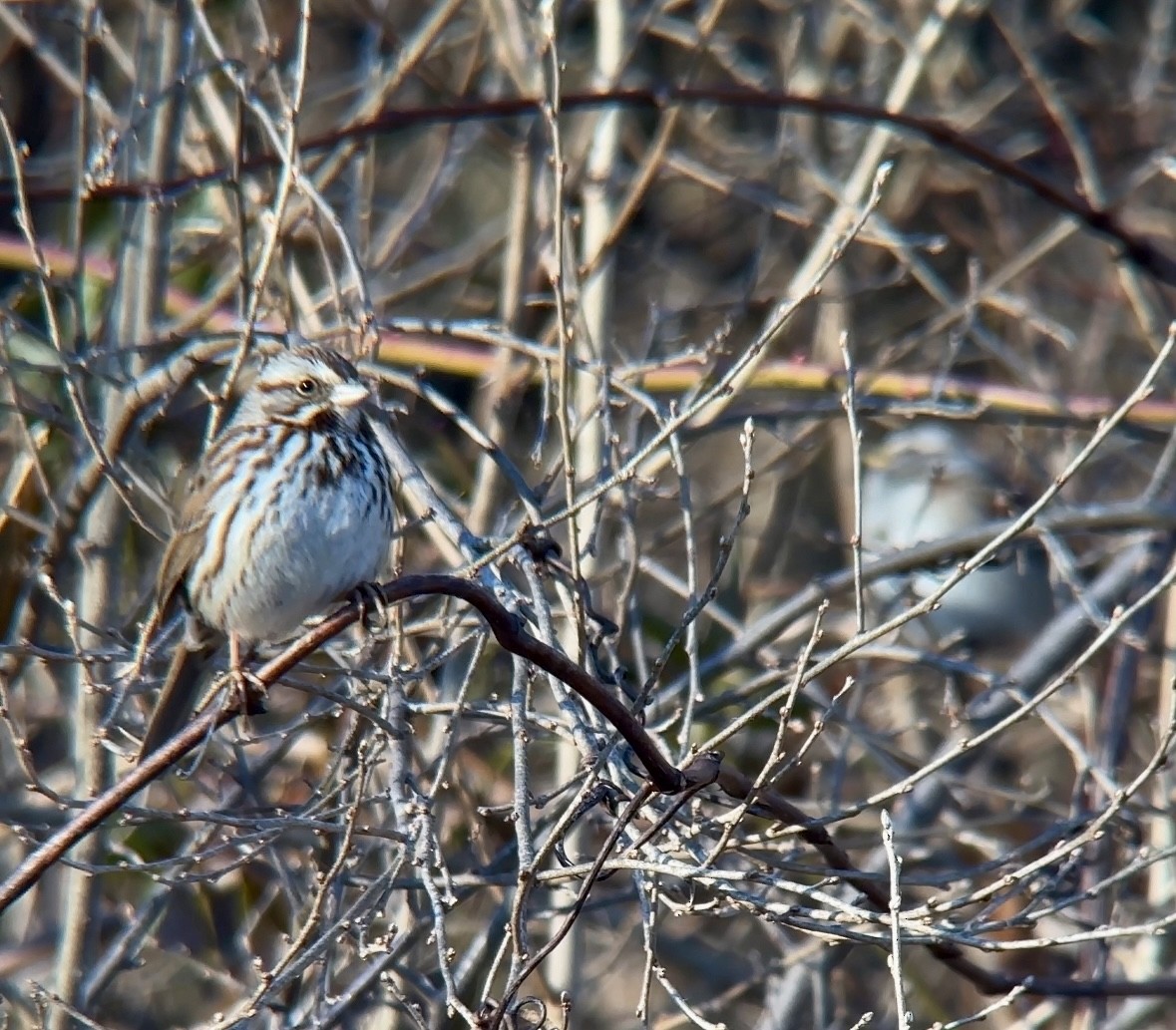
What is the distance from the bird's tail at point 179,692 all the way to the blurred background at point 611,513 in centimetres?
9

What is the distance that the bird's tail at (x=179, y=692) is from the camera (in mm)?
3973

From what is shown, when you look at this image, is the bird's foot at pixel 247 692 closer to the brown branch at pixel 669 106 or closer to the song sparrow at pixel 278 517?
the song sparrow at pixel 278 517

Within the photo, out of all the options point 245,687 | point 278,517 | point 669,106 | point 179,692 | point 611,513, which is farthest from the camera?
point 611,513

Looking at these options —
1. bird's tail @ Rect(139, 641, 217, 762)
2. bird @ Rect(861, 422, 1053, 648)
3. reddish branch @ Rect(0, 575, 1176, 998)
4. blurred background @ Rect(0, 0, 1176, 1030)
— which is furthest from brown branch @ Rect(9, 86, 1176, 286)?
reddish branch @ Rect(0, 575, 1176, 998)

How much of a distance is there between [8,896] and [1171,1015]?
4568mm

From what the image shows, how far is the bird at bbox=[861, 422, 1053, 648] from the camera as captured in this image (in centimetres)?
639

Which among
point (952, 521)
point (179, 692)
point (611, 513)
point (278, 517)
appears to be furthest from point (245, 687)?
point (952, 521)

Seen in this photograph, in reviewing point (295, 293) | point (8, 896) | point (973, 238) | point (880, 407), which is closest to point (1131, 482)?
point (973, 238)

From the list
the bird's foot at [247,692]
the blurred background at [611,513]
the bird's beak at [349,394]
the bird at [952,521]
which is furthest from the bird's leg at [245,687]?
the bird at [952,521]

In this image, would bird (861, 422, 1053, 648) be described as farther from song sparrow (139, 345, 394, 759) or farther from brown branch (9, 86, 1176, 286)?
song sparrow (139, 345, 394, 759)

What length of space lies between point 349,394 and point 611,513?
4.61 ft

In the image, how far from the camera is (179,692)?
13.6 ft

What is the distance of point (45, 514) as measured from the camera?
5.42 metres

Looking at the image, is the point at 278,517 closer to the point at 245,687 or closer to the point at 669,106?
the point at 245,687
